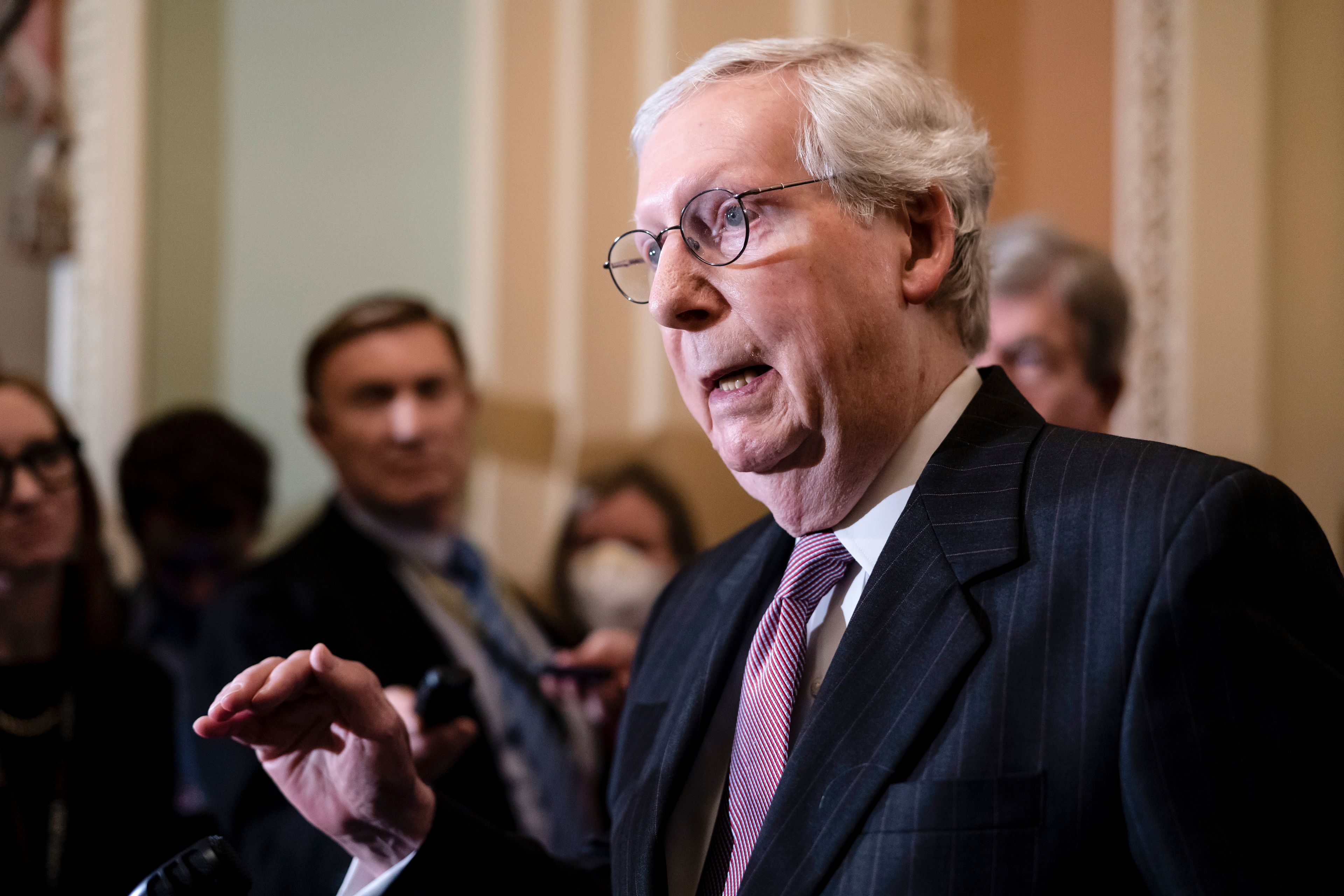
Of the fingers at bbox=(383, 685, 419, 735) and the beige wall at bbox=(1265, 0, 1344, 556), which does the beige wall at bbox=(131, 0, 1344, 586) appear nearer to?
the beige wall at bbox=(1265, 0, 1344, 556)

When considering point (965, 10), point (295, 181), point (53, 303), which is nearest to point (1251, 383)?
point (965, 10)

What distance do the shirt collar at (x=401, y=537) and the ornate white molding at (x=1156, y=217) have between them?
187 centimetres

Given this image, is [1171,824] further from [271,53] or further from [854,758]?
[271,53]

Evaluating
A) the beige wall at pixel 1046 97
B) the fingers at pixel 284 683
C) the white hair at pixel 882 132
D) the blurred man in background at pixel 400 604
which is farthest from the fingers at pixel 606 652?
the beige wall at pixel 1046 97

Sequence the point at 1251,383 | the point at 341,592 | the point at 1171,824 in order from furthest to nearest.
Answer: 1. the point at 1251,383
2. the point at 341,592
3. the point at 1171,824

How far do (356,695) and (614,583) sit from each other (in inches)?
77.2

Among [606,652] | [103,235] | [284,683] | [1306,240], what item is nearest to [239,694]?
[284,683]

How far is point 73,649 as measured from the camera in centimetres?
222

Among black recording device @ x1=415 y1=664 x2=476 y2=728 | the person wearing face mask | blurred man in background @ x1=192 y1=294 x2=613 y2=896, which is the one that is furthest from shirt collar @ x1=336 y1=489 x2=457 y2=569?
black recording device @ x1=415 y1=664 x2=476 y2=728

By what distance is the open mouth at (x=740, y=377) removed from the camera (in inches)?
47.1

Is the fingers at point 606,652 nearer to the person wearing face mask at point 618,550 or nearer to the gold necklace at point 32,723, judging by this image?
the person wearing face mask at point 618,550

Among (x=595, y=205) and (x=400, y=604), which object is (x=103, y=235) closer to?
(x=595, y=205)

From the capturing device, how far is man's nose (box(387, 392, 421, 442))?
2.70 metres

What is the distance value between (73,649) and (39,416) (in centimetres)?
47
